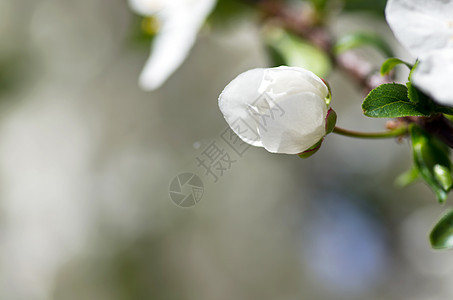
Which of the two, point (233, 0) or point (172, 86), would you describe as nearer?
point (233, 0)

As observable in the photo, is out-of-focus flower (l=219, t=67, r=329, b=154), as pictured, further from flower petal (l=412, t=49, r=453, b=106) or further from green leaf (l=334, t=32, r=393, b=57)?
green leaf (l=334, t=32, r=393, b=57)

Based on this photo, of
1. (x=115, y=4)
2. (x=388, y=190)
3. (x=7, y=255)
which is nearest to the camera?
(x=7, y=255)

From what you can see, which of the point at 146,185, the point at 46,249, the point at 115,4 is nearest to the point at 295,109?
the point at 146,185

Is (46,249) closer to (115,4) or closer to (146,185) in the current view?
(146,185)

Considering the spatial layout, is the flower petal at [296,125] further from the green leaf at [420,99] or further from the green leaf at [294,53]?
the green leaf at [294,53]

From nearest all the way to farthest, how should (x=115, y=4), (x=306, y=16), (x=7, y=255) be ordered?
1. (x=306, y=16)
2. (x=7, y=255)
3. (x=115, y=4)

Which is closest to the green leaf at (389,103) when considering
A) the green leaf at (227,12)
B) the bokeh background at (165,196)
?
the green leaf at (227,12)
